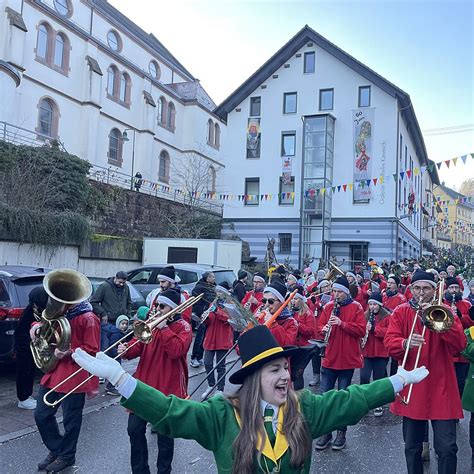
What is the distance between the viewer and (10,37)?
26609mm

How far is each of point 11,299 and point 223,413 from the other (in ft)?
20.3

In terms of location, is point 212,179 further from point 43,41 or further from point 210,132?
point 43,41

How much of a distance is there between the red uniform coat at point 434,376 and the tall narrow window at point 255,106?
92.4ft

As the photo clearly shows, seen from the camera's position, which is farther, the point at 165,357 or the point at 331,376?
the point at 331,376

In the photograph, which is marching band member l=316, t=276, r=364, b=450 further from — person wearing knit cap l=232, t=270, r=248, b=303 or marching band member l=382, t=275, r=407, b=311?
person wearing knit cap l=232, t=270, r=248, b=303

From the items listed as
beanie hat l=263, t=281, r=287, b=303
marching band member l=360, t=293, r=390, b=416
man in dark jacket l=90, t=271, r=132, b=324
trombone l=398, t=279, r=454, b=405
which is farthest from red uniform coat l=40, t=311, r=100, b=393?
marching band member l=360, t=293, r=390, b=416

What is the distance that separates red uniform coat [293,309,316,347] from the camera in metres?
7.26

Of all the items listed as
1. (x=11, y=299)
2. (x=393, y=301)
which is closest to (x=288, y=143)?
(x=393, y=301)

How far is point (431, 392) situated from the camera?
14.1 ft

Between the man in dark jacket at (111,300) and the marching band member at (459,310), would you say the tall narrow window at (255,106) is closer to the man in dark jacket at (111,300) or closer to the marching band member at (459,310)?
the man in dark jacket at (111,300)

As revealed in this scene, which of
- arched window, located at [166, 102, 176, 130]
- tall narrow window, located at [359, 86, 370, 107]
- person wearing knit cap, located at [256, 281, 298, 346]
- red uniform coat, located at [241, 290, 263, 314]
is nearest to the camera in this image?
person wearing knit cap, located at [256, 281, 298, 346]

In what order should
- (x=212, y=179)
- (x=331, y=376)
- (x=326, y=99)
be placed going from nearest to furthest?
(x=331, y=376) < (x=326, y=99) < (x=212, y=179)

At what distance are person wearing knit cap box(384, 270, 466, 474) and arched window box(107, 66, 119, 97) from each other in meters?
34.7

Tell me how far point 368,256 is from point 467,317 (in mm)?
22030
